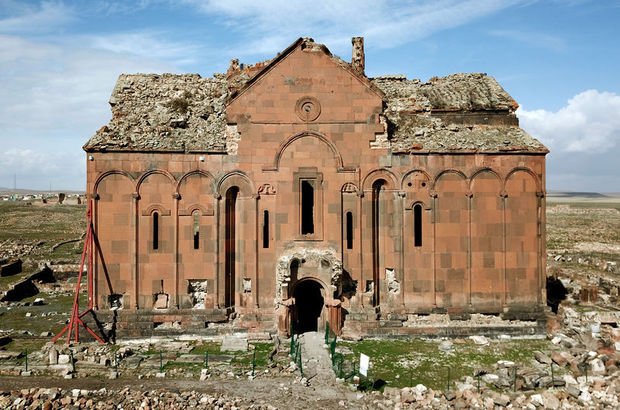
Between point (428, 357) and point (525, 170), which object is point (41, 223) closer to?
point (428, 357)

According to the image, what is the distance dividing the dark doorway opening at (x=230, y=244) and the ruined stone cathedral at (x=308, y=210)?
0.06m

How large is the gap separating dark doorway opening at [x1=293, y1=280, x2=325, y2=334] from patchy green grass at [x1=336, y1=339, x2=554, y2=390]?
101 inches

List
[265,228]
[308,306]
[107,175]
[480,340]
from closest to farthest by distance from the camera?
[480,340] < [107,175] < [265,228] < [308,306]

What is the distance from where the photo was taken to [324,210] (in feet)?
65.9

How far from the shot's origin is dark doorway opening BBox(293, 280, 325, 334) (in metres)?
20.9

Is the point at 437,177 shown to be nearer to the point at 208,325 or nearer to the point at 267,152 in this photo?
the point at 267,152

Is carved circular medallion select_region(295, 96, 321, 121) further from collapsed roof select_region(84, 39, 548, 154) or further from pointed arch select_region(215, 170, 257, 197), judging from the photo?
pointed arch select_region(215, 170, 257, 197)

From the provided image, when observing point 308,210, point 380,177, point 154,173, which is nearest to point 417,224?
point 380,177

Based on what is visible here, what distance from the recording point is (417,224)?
20.5 metres

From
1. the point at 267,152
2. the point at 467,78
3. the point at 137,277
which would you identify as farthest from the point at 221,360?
the point at 467,78

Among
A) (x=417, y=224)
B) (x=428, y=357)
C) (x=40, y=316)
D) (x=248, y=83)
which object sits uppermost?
(x=248, y=83)

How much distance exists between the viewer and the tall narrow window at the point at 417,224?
20.4 m

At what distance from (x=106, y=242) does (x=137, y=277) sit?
1.81 metres

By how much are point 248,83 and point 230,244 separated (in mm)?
6446
